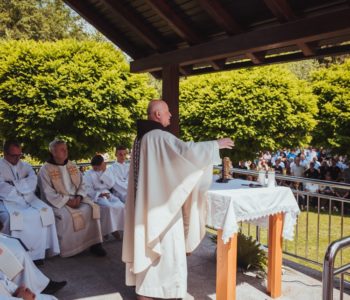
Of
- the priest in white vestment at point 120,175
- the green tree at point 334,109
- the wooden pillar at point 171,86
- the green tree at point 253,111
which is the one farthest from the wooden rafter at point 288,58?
the green tree at point 334,109

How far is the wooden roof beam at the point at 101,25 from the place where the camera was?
5268mm

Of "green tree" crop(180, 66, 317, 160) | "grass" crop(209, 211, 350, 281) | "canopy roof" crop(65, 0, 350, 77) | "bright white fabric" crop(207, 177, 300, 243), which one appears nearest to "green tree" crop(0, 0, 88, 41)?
"green tree" crop(180, 66, 317, 160)

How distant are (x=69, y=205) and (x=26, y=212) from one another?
1.99 feet

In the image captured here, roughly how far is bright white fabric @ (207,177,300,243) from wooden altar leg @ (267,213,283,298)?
0.22ft

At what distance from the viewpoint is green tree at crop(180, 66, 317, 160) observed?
1214 cm

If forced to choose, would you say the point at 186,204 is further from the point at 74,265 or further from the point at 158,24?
the point at 158,24

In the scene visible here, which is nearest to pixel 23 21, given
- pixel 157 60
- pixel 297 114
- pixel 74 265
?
pixel 297 114

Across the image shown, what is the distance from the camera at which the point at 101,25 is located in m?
5.62

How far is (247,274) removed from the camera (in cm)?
425

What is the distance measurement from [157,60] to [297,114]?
802 cm

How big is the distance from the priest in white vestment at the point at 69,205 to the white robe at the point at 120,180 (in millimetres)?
862

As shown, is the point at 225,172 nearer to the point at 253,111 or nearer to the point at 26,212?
the point at 26,212

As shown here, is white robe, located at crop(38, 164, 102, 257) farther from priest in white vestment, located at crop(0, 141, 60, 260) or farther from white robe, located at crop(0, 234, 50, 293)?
white robe, located at crop(0, 234, 50, 293)

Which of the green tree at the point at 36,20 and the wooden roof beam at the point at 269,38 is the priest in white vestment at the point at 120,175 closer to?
the wooden roof beam at the point at 269,38
